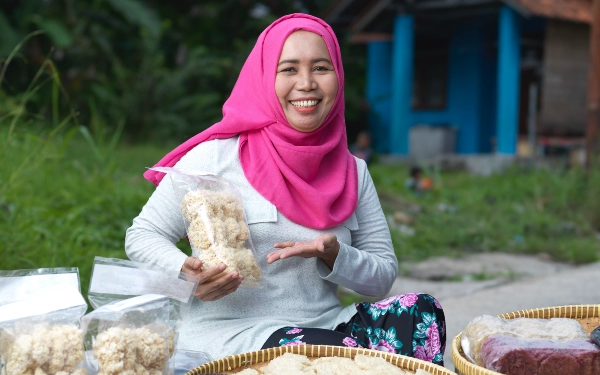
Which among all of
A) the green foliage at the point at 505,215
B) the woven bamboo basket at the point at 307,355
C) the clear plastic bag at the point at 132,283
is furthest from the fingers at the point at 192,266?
the green foliage at the point at 505,215

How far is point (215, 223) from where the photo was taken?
1936 millimetres

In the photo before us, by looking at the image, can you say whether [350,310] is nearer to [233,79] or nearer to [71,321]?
[71,321]

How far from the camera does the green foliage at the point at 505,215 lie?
242 inches

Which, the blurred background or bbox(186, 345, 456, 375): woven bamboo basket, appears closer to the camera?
bbox(186, 345, 456, 375): woven bamboo basket

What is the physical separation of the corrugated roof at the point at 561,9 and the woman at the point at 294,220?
8.63m

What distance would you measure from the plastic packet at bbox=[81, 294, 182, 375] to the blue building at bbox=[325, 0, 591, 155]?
961 cm

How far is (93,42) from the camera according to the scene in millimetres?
10000

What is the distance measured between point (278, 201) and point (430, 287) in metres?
2.87

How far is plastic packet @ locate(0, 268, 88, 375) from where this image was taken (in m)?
1.37

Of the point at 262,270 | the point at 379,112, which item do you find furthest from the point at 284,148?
the point at 379,112

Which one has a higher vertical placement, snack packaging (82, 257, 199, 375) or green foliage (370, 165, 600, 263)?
snack packaging (82, 257, 199, 375)

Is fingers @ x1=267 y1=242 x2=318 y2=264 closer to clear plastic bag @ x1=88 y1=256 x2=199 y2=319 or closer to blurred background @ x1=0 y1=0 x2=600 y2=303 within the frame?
clear plastic bag @ x1=88 y1=256 x2=199 y2=319

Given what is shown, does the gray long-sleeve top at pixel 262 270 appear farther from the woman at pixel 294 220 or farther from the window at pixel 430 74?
the window at pixel 430 74

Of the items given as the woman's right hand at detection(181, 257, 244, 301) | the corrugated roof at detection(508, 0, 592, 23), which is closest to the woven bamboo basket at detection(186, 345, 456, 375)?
the woman's right hand at detection(181, 257, 244, 301)
